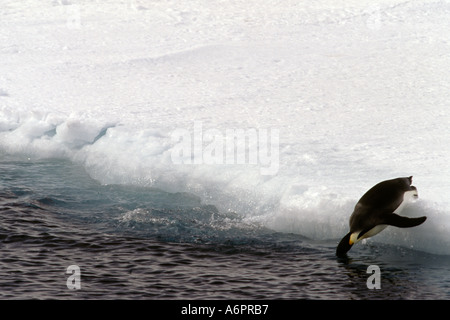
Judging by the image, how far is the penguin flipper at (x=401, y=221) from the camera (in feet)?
19.1

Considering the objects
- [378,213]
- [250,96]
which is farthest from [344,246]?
[250,96]

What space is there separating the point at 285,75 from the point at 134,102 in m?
2.31

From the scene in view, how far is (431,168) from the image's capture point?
24.2 feet

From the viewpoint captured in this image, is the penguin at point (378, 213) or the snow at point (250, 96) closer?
the penguin at point (378, 213)

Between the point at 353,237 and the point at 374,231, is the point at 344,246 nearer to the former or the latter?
the point at 353,237

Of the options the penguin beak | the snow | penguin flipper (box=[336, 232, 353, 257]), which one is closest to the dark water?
penguin flipper (box=[336, 232, 353, 257])

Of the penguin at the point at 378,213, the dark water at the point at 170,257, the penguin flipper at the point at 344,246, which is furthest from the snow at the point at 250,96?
the penguin flipper at the point at 344,246

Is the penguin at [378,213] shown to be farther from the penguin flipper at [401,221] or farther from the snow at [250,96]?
the snow at [250,96]

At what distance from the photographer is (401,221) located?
5883mm

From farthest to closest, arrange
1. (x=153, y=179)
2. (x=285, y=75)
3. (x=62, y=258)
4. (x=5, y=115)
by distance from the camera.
A: 1. (x=285, y=75)
2. (x=5, y=115)
3. (x=153, y=179)
4. (x=62, y=258)
